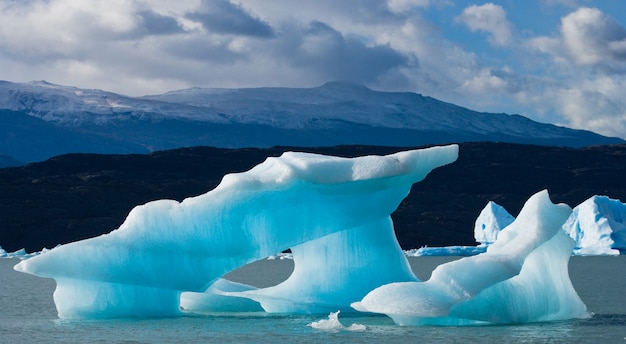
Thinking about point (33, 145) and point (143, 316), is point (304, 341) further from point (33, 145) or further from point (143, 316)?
point (33, 145)

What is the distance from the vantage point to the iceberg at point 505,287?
15141 mm

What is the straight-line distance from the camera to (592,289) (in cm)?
2867

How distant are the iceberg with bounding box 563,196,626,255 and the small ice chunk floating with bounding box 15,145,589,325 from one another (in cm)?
3441

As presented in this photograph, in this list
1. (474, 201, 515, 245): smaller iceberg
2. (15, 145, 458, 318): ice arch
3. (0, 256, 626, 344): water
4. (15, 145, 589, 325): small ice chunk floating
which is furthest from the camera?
(474, 201, 515, 245): smaller iceberg

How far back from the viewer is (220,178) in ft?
299

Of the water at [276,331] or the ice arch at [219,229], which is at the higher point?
the ice arch at [219,229]

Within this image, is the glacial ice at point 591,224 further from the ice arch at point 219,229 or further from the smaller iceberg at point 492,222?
the ice arch at point 219,229

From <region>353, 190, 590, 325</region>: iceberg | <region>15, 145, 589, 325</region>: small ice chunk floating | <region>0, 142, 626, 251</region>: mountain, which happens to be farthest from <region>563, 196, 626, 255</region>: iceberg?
<region>15, 145, 589, 325</region>: small ice chunk floating

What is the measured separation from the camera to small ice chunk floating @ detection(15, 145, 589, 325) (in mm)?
17094

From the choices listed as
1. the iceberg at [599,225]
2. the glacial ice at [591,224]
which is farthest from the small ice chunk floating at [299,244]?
the iceberg at [599,225]

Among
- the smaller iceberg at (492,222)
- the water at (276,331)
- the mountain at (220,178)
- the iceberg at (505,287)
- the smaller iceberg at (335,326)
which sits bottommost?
the water at (276,331)

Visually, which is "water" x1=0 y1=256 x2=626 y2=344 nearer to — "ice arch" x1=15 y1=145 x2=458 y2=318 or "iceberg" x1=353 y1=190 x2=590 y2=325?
"iceberg" x1=353 y1=190 x2=590 y2=325

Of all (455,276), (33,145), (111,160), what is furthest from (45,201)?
(33,145)

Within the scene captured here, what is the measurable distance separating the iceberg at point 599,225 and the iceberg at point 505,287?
3410 cm
